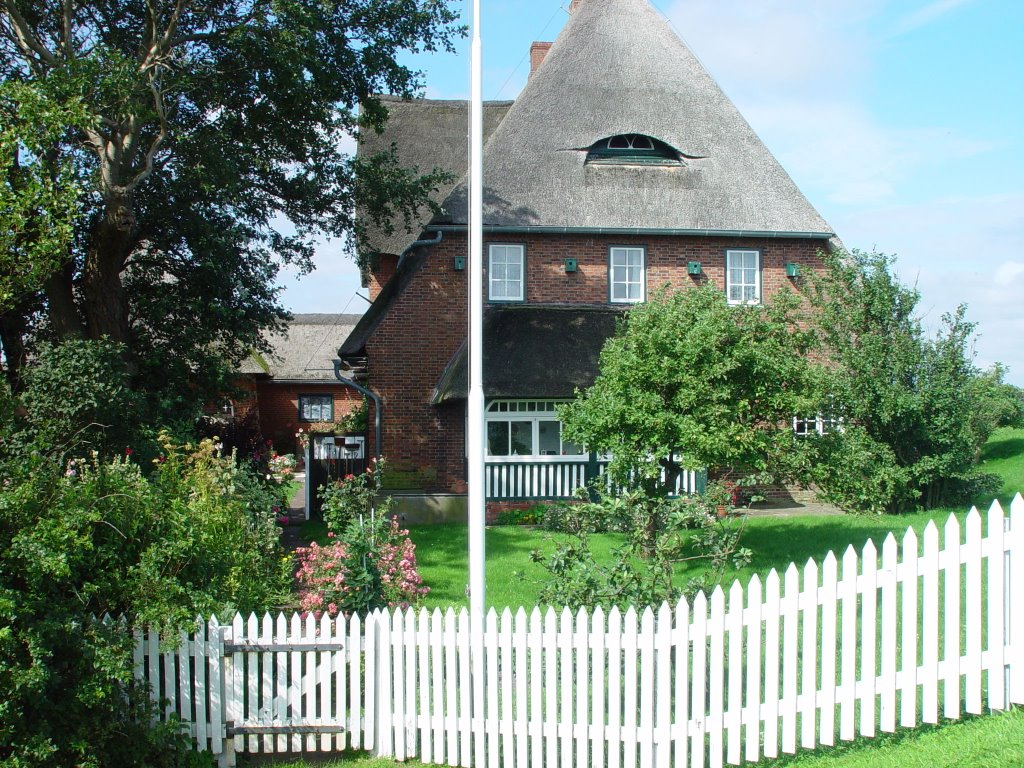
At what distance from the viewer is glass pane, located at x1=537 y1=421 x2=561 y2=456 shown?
18719 millimetres

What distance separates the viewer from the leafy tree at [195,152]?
14.2m

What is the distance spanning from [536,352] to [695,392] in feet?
22.9

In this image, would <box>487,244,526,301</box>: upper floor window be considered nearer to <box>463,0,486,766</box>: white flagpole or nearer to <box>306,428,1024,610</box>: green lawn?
<box>306,428,1024,610</box>: green lawn

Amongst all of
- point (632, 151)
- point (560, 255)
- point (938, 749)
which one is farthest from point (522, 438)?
point (938, 749)

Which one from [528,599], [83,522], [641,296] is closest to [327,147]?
[641,296]

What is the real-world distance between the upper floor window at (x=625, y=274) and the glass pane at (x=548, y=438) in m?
3.19

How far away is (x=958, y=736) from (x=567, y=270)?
14.7 meters

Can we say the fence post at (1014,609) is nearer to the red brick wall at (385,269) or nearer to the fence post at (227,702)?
the fence post at (227,702)

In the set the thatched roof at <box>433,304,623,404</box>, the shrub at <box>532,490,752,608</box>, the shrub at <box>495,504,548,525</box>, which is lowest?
the shrub at <box>495,504,548,525</box>

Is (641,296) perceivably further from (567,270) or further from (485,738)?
(485,738)

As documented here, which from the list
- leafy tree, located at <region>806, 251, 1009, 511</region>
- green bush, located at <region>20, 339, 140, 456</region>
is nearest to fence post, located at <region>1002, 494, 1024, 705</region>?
leafy tree, located at <region>806, 251, 1009, 511</region>

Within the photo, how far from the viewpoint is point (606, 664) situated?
6.55 metres

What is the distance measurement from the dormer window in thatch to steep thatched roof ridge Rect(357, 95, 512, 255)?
4.06m

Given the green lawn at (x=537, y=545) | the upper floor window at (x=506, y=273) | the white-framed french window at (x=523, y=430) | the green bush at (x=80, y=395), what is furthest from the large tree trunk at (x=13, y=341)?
the upper floor window at (x=506, y=273)
